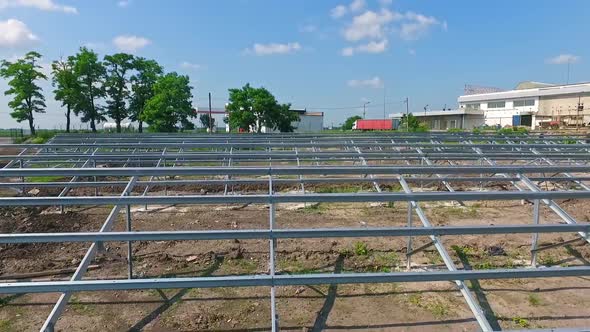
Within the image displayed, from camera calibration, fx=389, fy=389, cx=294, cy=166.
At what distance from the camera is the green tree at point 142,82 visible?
4059cm

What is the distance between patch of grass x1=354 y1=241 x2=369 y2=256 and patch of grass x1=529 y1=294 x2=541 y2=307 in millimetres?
2027

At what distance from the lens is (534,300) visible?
4230mm

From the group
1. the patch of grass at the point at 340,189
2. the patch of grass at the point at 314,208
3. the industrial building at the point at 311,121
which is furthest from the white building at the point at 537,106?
the patch of grass at the point at 314,208

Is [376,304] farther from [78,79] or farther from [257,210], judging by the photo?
[78,79]

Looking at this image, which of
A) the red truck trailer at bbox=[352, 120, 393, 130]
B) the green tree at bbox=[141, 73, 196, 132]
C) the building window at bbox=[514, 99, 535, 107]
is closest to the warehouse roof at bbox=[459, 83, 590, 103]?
the building window at bbox=[514, 99, 535, 107]

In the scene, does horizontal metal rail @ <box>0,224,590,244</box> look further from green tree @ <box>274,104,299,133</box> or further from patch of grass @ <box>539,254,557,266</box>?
green tree @ <box>274,104,299,133</box>

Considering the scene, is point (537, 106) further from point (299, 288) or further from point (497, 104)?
point (299, 288)

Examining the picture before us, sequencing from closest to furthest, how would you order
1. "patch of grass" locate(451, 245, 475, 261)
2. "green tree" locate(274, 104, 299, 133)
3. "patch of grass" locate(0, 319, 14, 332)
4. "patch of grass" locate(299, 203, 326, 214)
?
"patch of grass" locate(0, 319, 14, 332)
"patch of grass" locate(451, 245, 475, 261)
"patch of grass" locate(299, 203, 326, 214)
"green tree" locate(274, 104, 299, 133)

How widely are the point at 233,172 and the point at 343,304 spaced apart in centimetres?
182

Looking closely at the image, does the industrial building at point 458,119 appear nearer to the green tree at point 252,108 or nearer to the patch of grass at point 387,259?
the green tree at point 252,108

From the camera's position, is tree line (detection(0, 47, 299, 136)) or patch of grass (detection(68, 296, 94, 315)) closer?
patch of grass (detection(68, 296, 94, 315))

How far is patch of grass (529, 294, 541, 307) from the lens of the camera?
163 inches

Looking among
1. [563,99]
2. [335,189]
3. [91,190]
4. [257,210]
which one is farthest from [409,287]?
[563,99]

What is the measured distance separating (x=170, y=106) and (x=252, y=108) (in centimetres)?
787
